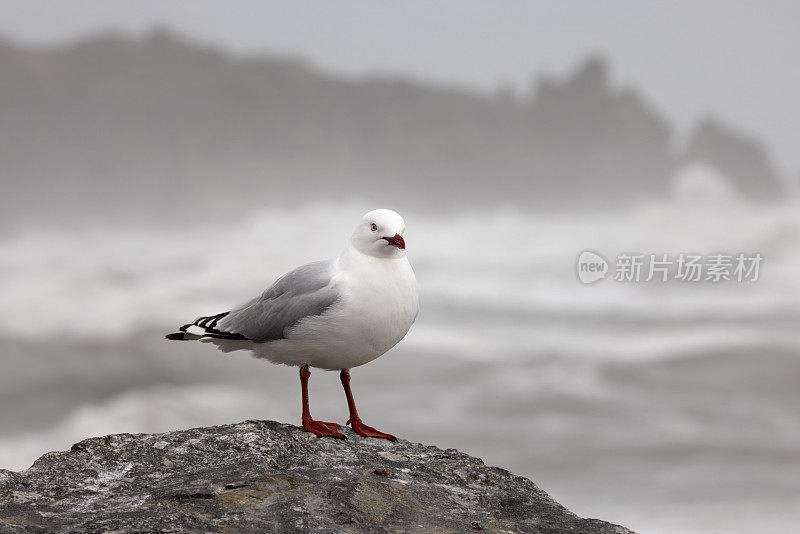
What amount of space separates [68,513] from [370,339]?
2.41 meters

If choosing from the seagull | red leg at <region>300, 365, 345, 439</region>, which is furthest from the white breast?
red leg at <region>300, 365, 345, 439</region>

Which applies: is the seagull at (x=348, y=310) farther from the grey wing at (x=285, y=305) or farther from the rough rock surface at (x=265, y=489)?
the rough rock surface at (x=265, y=489)

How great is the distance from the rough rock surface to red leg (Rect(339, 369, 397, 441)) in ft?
0.60

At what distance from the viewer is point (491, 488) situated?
5.65 m

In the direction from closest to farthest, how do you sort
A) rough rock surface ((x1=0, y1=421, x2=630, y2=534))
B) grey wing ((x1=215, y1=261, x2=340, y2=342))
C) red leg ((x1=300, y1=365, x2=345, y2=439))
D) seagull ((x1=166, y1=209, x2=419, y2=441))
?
1. rough rock surface ((x1=0, y1=421, x2=630, y2=534))
2. red leg ((x1=300, y1=365, x2=345, y2=439))
3. seagull ((x1=166, y1=209, x2=419, y2=441))
4. grey wing ((x1=215, y1=261, x2=340, y2=342))

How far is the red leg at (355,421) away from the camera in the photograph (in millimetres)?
6543

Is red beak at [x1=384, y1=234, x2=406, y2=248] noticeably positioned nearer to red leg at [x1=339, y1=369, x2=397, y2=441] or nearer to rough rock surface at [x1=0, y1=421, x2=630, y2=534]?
red leg at [x1=339, y1=369, x2=397, y2=441]

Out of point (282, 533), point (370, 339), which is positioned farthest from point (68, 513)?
point (370, 339)

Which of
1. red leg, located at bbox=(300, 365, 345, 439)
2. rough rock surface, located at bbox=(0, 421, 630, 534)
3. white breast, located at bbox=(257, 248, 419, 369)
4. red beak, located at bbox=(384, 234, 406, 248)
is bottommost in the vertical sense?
rough rock surface, located at bbox=(0, 421, 630, 534)

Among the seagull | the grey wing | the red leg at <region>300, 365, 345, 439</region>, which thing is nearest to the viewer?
the red leg at <region>300, 365, 345, 439</region>

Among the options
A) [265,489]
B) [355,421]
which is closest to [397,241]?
[355,421]

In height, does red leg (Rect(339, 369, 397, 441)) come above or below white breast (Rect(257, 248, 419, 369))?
below

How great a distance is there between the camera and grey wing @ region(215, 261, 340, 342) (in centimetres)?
656

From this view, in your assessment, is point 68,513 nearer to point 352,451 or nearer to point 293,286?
point 352,451
